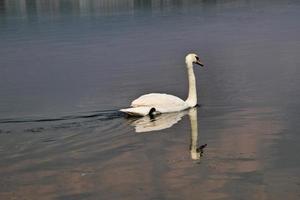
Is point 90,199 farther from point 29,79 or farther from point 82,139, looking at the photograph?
point 29,79

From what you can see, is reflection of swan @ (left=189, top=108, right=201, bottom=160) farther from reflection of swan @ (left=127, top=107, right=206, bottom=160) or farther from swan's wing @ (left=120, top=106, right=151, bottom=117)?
swan's wing @ (left=120, top=106, right=151, bottom=117)

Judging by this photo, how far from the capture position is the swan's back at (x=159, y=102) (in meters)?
19.0

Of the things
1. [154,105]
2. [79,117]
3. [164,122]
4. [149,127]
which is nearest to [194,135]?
[149,127]

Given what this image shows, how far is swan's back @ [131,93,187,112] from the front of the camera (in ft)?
62.5

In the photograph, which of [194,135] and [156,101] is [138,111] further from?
[194,135]

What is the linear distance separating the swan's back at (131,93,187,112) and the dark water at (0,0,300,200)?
313 mm

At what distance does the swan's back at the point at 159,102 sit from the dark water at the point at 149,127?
31 cm

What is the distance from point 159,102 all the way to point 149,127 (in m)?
1.54

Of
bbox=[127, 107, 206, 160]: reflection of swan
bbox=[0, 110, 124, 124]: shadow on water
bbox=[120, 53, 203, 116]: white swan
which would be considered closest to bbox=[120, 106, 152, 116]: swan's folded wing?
bbox=[120, 53, 203, 116]: white swan

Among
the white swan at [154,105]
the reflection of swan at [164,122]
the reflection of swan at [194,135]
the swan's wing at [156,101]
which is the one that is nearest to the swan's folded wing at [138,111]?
the white swan at [154,105]

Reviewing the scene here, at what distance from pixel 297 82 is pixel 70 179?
1286 centimetres

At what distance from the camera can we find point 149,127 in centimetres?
1780

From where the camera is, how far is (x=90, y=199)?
12.1 metres

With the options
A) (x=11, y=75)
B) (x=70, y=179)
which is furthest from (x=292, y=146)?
(x=11, y=75)
